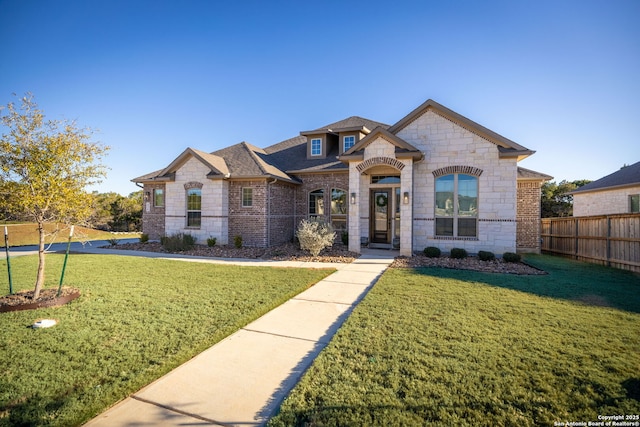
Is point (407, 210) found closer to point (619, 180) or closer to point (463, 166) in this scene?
point (463, 166)

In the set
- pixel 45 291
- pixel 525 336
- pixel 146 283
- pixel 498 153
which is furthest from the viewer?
pixel 498 153

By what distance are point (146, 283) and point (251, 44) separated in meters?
10.2

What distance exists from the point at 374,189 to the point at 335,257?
4174 mm

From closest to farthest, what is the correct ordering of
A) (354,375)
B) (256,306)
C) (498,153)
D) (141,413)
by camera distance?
(141,413) → (354,375) → (256,306) → (498,153)

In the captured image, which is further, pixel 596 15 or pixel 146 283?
pixel 596 15

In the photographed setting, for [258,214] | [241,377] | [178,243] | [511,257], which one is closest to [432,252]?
[511,257]

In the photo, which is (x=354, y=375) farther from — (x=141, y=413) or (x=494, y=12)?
(x=494, y=12)

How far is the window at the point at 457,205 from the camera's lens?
11453 mm

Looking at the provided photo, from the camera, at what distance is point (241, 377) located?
10.5 feet

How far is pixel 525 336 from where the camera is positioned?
4121mm

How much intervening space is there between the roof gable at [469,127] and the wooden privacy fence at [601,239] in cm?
336

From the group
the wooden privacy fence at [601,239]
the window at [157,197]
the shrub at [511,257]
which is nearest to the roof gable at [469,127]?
the wooden privacy fence at [601,239]

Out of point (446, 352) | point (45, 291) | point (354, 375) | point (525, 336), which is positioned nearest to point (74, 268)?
point (45, 291)

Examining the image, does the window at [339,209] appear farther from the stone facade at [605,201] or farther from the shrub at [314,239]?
the stone facade at [605,201]
